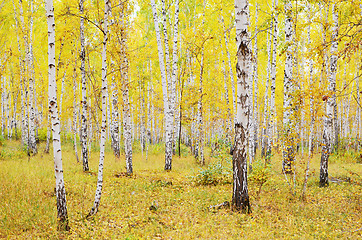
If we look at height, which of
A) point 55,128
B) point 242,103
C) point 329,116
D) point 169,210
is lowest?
point 169,210

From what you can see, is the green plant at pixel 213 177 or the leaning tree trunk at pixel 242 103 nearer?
the leaning tree trunk at pixel 242 103

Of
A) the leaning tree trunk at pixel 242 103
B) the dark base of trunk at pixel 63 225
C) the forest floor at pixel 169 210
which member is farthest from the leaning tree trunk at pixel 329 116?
the dark base of trunk at pixel 63 225

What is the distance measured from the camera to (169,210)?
5844 mm

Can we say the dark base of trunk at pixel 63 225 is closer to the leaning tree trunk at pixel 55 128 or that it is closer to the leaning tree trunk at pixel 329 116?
the leaning tree trunk at pixel 55 128

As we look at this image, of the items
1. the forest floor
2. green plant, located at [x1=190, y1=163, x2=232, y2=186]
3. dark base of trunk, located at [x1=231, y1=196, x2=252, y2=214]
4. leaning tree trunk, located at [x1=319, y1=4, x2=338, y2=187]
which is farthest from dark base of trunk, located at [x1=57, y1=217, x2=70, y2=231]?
leaning tree trunk, located at [x1=319, y1=4, x2=338, y2=187]

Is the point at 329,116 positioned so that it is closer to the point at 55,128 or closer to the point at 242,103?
the point at 242,103

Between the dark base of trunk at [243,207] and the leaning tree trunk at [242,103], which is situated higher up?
the leaning tree trunk at [242,103]

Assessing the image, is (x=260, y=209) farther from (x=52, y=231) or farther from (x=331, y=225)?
(x=52, y=231)

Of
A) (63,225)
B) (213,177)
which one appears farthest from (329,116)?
(63,225)

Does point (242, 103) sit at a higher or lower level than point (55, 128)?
higher

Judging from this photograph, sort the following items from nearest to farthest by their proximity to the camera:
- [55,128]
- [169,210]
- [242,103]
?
[55,128] → [242,103] → [169,210]

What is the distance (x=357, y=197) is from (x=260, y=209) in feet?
11.8

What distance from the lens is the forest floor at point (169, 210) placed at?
458 centimetres

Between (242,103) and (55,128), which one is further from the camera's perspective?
(242,103)
